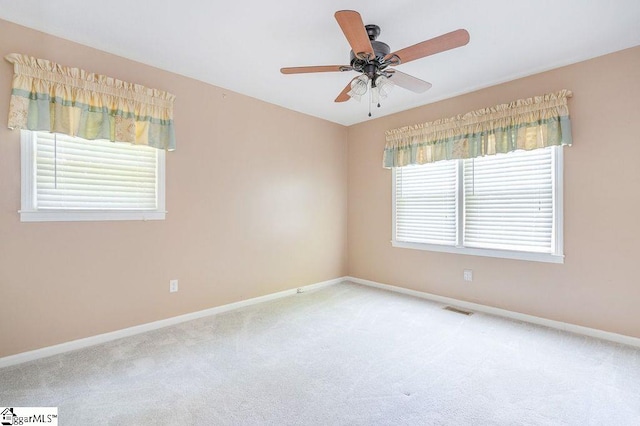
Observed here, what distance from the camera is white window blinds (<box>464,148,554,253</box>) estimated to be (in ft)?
9.95

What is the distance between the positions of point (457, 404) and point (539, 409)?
461mm

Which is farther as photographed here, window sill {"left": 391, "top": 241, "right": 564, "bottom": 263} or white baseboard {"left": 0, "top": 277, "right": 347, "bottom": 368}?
window sill {"left": 391, "top": 241, "right": 564, "bottom": 263}

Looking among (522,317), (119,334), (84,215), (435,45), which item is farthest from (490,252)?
(84,215)

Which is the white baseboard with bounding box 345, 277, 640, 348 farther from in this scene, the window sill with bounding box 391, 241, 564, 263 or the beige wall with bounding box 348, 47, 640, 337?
the window sill with bounding box 391, 241, 564, 263

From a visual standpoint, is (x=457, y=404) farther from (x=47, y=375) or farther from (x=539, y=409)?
(x=47, y=375)

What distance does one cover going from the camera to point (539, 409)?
5.81 feet

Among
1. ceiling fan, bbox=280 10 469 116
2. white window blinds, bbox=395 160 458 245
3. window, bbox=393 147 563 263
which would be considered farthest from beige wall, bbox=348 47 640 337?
ceiling fan, bbox=280 10 469 116

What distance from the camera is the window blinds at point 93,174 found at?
2.41m

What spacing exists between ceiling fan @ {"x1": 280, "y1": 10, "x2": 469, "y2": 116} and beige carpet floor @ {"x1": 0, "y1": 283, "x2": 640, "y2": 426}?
2.13 metres

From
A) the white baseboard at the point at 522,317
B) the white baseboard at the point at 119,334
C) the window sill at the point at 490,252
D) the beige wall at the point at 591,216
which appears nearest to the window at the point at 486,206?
the window sill at the point at 490,252

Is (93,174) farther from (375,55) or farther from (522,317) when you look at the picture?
(522,317)

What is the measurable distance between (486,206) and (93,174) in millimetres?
3966

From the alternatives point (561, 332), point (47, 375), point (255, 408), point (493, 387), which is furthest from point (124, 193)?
point (561, 332)

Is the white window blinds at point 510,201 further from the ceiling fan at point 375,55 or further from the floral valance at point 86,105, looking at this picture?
the floral valance at point 86,105
